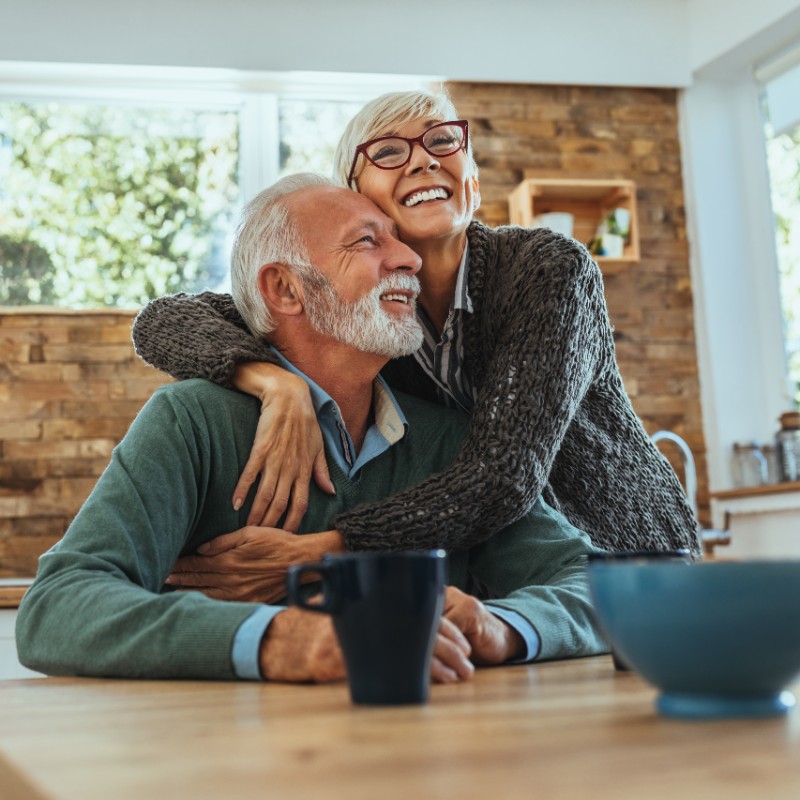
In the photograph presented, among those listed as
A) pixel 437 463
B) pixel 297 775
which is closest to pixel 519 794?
pixel 297 775

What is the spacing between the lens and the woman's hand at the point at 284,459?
4.66ft

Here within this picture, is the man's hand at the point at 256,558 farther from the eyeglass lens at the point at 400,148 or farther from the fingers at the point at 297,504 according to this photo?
the eyeglass lens at the point at 400,148

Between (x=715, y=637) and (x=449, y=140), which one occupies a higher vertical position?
(x=449, y=140)

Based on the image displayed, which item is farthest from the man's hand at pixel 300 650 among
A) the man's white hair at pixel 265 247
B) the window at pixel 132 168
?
the window at pixel 132 168

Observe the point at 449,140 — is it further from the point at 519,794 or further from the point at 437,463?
the point at 519,794

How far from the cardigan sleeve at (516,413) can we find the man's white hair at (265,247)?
315 millimetres

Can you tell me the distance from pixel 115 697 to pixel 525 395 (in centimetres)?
79

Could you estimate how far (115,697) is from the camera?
2.79 ft

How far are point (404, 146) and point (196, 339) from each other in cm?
50

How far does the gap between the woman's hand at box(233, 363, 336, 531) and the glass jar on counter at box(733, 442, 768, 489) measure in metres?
3.18

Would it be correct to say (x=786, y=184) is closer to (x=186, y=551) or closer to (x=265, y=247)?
(x=265, y=247)

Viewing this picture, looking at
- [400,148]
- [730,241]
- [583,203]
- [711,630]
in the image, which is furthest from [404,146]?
[730,241]

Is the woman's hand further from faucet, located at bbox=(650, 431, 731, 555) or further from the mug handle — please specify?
faucet, located at bbox=(650, 431, 731, 555)

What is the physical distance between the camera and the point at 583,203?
4500 mm
